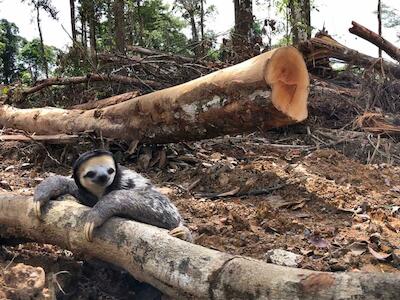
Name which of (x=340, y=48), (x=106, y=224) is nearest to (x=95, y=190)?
(x=106, y=224)

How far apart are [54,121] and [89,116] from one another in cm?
79

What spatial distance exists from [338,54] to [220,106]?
4243mm

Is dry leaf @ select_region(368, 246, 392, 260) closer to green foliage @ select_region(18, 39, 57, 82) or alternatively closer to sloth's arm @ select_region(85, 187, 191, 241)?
sloth's arm @ select_region(85, 187, 191, 241)

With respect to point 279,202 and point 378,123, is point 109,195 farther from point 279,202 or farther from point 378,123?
point 378,123

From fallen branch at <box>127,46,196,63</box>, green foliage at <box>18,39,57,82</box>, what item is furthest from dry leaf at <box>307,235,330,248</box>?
green foliage at <box>18,39,57,82</box>

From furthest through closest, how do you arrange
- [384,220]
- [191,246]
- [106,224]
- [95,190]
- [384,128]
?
[384,128] < [384,220] < [95,190] < [106,224] < [191,246]

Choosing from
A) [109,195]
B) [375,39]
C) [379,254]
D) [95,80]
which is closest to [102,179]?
[109,195]

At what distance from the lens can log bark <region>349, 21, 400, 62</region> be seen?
371 inches

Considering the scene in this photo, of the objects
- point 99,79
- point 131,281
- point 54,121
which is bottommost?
point 131,281

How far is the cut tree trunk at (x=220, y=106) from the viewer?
209 inches

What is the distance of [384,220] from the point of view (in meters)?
4.95

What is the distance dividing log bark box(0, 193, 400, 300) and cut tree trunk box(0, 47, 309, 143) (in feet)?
7.87

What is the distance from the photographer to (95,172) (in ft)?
14.1

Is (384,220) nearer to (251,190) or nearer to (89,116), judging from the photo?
(251,190)
